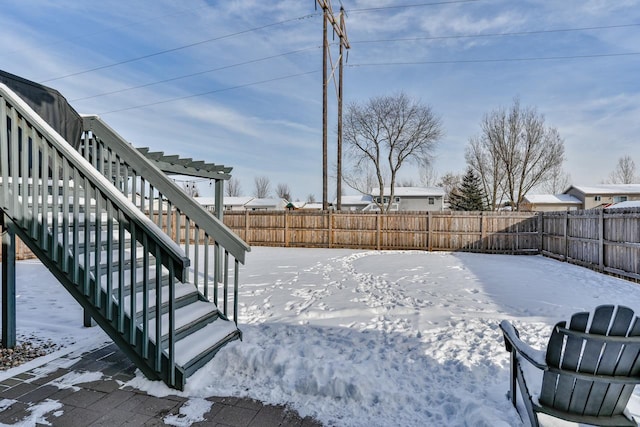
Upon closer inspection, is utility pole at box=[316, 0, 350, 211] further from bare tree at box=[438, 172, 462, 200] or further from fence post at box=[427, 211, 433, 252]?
bare tree at box=[438, 172, 462, 200]

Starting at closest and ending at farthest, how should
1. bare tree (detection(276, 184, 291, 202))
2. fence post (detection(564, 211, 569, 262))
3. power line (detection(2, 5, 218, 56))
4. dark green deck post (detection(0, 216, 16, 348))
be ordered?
dark green deck post (detection(0, 216, 16, 348)), fence post (detection(564, 211, 569, 262)), power line (detection(2, 5, 218, 56)), bare tree (detection(276, 184, 291, 202))

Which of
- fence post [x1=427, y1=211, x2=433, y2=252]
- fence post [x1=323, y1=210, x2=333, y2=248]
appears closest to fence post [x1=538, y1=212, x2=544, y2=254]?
fence post [x1=427, y1=211, x2=433, y2=252]

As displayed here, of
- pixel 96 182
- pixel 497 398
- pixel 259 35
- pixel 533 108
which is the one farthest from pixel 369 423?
pixel 533 108

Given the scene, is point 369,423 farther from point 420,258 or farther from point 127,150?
point 420,258

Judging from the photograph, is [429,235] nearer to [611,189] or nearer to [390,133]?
[390,133]

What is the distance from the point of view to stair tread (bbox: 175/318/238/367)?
7.99 ft

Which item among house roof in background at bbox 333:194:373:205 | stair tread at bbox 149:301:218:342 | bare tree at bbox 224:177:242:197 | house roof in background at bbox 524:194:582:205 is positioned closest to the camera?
stair tread at bbox 149:301:218:342

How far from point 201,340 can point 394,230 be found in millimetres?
9968

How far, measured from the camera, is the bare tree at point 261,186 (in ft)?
178

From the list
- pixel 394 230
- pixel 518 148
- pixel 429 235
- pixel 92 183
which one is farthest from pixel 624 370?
pixel 518 148

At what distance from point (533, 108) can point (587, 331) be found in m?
22.6

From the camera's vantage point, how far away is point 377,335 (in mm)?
3387

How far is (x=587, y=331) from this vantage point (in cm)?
160

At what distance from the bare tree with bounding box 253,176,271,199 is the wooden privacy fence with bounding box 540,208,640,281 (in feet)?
156
